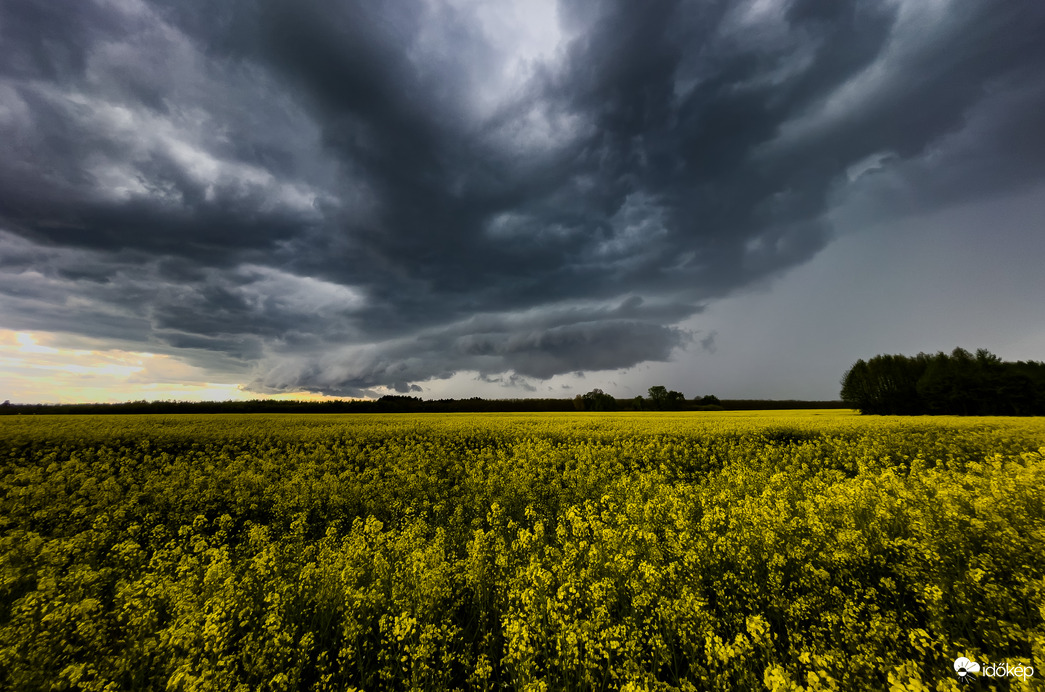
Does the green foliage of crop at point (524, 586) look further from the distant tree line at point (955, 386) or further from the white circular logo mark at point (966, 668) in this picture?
the distant tree line at point (955, 386)

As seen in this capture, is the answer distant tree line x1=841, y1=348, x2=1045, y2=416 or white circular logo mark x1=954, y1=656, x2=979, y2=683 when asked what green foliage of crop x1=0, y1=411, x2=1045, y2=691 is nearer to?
white circular logo mark x1=954, y1=656, x2=979, y2=683

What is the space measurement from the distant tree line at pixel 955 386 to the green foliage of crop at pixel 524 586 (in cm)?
4979

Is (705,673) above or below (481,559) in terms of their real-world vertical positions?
below

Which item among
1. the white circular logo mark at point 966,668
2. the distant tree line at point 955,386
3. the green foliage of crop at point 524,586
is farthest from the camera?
the distant tree line at point 955,386

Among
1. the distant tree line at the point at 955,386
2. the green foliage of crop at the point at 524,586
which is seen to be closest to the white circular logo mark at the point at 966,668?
the green foliage of crop at the point at 524,586

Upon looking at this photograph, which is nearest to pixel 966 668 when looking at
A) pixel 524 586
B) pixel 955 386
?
pixel 524 586

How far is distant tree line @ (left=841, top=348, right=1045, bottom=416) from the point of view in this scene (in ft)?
139

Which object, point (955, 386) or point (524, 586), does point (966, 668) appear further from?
point (955, 386)

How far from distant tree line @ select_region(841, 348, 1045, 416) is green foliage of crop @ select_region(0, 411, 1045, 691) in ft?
163

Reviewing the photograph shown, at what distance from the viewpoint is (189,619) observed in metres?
4.25

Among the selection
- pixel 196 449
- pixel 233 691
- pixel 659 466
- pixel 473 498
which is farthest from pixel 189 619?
pixel 196 449

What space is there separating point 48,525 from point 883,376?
73043 millimetres

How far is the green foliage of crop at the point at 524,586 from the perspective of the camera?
13.1 feet

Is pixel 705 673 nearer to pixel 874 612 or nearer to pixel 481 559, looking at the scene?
pixel 874 612
